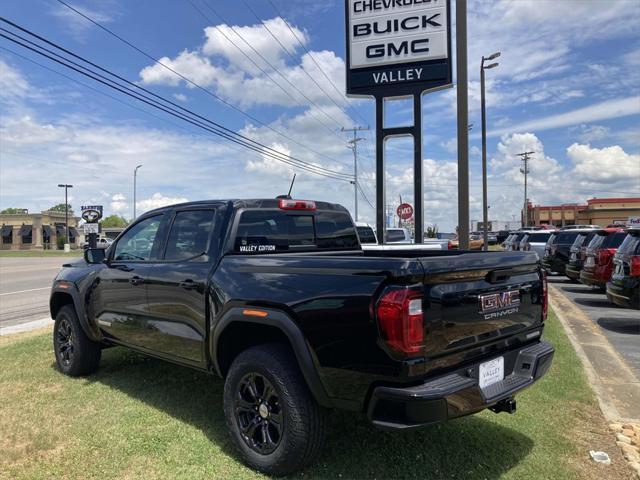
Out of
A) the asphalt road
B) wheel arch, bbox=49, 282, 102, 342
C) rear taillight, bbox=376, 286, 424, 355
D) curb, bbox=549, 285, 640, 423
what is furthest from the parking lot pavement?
the asphalt road

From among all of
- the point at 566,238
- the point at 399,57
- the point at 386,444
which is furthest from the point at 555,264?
the point at 386,444

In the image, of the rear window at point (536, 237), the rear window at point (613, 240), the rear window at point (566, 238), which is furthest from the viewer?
the rear window at point (536, 237)

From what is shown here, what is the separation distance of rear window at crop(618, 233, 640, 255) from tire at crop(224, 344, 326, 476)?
7.40 metres

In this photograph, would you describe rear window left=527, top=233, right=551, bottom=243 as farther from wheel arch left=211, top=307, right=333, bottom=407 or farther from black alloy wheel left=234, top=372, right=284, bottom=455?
black alloy wheel left=234, top=372, right=284, bottom=455

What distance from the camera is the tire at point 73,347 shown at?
18.1ft

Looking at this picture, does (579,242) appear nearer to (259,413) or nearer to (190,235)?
(190,235)

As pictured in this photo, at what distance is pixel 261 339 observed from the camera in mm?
3707

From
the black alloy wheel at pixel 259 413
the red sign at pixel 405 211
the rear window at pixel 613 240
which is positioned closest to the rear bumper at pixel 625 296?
the rear window at pixel 613 240

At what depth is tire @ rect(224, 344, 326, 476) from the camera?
126 inches

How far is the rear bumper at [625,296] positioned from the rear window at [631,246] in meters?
0.60

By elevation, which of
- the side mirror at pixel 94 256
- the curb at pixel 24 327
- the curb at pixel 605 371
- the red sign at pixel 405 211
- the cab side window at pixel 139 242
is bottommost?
the curb at pixel 605 371

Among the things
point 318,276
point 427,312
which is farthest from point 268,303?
point 427,312

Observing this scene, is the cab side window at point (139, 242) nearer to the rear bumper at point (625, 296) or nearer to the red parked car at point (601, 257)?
the rear bumper at point (625, 296)

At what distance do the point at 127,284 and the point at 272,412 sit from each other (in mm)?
2147
